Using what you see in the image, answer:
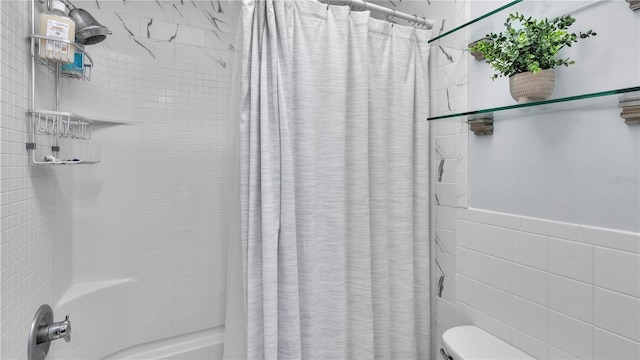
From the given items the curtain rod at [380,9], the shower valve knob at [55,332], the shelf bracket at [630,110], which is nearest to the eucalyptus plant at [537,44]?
the shelf bracket at [630,110]

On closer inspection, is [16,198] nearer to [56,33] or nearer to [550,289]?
[56,33]

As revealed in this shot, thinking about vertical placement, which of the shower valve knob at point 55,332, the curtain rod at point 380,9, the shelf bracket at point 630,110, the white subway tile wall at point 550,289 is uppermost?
the curtain rod at point 380,9

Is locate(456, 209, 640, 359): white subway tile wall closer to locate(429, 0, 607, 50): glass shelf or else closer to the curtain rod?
locate(429, 0, 607, 50): glass shelf

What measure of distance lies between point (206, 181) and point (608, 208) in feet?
5.73

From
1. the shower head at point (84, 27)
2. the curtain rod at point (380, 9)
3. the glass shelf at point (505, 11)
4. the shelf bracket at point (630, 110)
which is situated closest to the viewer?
the shelf bracket at point (630, 110)

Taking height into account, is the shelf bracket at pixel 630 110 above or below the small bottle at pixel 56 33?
below

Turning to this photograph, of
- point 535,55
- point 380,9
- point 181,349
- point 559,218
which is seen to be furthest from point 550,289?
point 181,349

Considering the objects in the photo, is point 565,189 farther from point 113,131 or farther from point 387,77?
point 113,131

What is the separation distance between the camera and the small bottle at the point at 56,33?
0.99 meters

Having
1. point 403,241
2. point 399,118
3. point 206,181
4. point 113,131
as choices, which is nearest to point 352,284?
point 403,241

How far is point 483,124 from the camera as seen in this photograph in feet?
3.87

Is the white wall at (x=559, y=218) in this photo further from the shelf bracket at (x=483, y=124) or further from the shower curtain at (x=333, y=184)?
the shower curtain at (x=333, y=184)

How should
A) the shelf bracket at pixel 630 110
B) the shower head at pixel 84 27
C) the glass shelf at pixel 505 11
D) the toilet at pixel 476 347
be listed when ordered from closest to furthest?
the shelf bracket at pixel 630 110
the glass shelf at pixel 505 11
the toilet at pixel 476 347
the shower head at pixel 84 27

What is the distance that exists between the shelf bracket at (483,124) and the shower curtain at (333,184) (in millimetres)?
269
